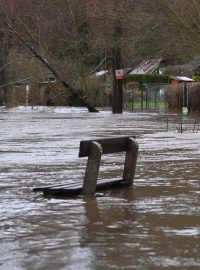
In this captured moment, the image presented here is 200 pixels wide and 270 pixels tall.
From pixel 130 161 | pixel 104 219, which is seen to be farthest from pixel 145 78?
pixel 104 219

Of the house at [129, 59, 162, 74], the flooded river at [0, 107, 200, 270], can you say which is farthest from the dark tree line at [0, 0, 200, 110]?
the flooded river at [0, 107, 200, 270]

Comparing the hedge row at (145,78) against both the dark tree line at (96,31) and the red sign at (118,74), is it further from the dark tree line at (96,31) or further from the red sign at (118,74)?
the red sign at (118,74)

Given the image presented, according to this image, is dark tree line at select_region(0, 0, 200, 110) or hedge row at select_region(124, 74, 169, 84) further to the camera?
hedge row at select_region(124, 74, 169, 84)

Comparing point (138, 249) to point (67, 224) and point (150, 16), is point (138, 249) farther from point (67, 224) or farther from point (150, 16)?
point (150, 16)

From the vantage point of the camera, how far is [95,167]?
910 cm

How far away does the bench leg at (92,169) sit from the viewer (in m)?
9.03

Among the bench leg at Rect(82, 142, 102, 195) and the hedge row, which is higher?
the hedge row

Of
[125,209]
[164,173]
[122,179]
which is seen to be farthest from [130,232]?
[164,173]

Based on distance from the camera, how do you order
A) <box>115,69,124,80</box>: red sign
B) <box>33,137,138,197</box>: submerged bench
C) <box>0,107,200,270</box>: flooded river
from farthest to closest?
<box>115,69,124,80</box>: red sign → <box>33,137,138,197</box>: submerged bench → <box>0,107,200,270</box>: flooded river

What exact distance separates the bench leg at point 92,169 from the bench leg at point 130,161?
0.85 m

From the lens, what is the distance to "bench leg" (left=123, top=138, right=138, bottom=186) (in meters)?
9.93

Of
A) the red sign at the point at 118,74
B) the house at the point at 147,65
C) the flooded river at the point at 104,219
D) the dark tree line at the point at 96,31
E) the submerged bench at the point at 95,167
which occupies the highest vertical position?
the dark tree line at the point at 96,31

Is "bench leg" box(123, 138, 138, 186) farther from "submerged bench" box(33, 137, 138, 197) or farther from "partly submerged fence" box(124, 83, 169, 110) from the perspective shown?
"partly submerged fence" box(124, 83, 169, 110)

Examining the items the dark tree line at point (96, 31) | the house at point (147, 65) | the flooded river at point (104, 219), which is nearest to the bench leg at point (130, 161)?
the flooded river at point (104, 219)
